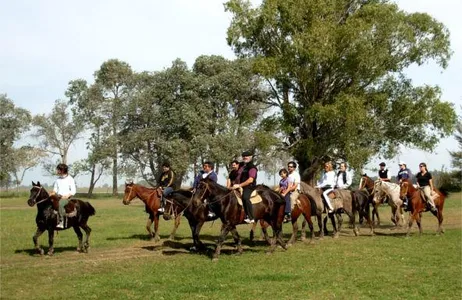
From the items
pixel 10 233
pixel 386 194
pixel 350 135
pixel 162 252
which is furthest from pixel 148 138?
pixel 162 252

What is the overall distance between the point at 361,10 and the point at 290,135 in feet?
33.5

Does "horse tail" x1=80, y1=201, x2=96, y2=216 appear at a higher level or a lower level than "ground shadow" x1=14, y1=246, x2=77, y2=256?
higher

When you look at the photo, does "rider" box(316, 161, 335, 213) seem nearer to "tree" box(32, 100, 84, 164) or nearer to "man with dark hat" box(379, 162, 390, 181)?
"man with dark hat" box(379, 162, 390, 181)

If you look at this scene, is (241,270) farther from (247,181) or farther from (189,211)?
(189,211)

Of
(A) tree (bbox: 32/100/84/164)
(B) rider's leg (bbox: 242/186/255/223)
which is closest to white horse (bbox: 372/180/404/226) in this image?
(B) rider's leg (bbox: 242/186/255/223)

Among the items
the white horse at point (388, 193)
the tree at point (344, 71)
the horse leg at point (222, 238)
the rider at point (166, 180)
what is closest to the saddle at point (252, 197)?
the horse leg at point (222, 238)

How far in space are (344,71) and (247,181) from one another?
72.0 feet

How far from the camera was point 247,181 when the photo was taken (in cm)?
1631

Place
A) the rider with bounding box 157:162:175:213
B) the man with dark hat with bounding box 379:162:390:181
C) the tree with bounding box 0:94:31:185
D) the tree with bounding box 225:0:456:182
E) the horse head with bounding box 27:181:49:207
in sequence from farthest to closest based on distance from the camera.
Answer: the tree with bounding box 0:94:31:185
the tree with bounding box 225:0:456:182
the man with dark hat with bounding box 379:162:390:181
the rider with bounding box 157:162:175:213
the horse head with bounding box 27:181:49:207

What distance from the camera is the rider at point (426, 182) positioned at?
21.7 metres

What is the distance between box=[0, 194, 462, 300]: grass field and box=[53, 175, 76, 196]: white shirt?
2039mm

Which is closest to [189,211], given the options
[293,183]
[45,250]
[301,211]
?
[293,183]

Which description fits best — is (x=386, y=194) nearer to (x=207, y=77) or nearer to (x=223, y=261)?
(x=223, y=261)

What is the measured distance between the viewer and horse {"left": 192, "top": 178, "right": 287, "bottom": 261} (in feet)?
51.2
